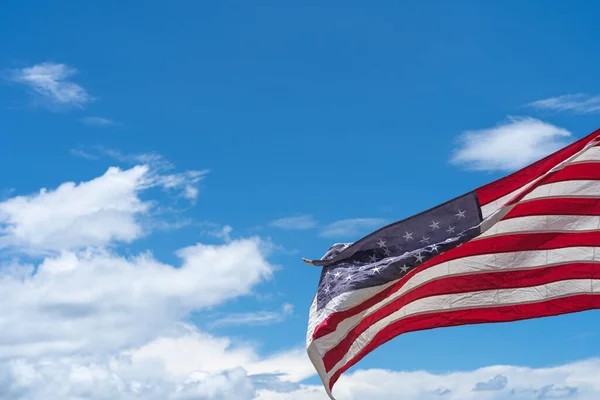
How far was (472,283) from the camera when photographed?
2362cm

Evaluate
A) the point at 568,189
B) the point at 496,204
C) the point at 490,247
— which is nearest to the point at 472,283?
the point at 490,247

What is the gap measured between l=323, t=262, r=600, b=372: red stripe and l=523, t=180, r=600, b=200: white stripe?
1.70 metres

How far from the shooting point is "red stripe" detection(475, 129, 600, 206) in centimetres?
2322

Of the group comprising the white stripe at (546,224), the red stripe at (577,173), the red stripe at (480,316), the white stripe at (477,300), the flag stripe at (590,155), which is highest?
the flag stripe at (590,155)

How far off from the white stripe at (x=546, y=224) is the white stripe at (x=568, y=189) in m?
0.53

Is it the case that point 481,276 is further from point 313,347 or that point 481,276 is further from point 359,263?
point 313,347

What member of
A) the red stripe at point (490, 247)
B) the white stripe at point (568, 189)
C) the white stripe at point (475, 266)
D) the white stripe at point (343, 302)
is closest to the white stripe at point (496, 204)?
the white stripe at point (568, 189)

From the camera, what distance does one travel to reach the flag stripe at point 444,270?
75.7ft

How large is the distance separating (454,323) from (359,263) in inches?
108

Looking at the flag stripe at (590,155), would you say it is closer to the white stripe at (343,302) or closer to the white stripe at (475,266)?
the white stripe at (475,266)

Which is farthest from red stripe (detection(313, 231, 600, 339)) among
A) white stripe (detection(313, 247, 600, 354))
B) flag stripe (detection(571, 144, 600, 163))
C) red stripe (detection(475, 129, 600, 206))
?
flag stripe (detection(571, 144, 600, 163))

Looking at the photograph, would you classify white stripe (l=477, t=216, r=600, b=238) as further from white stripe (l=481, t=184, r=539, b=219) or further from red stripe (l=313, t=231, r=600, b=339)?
white stripe (l=481, t=184, r=539, b=219)

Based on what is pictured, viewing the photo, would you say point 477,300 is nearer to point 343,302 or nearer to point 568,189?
point 343,302

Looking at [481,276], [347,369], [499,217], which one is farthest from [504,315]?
[347,369]
